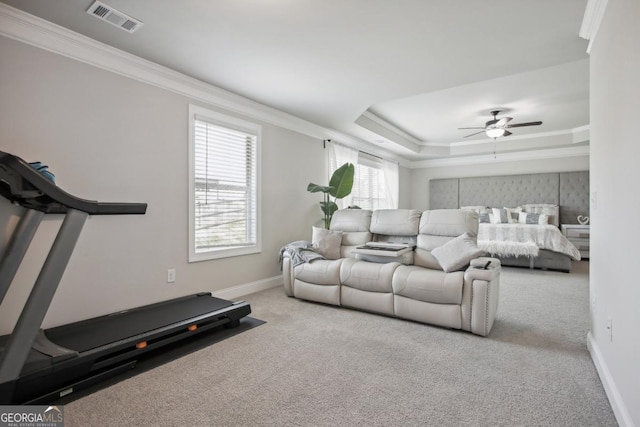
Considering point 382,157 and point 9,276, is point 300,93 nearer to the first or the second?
point 9,276

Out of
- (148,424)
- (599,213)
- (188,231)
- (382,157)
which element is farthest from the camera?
(382,157)

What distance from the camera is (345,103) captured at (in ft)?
13.6

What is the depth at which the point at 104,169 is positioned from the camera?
2717 millimetres

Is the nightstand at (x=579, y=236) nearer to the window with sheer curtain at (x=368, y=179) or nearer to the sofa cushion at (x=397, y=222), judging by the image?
the window with sheer curtain at (x=368, y=179)

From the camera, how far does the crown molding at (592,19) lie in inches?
80.9

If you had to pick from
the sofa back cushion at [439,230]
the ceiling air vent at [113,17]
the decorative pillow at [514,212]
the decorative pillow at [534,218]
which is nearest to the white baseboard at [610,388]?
the sofa back cushion at [439,230]

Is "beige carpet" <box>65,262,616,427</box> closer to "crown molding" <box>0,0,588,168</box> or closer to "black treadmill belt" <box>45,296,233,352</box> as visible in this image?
"black treadmill belt" <box>45,296,233,352</box>

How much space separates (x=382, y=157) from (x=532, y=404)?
19.7ft

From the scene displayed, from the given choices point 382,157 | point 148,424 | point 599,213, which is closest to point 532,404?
point 599,213

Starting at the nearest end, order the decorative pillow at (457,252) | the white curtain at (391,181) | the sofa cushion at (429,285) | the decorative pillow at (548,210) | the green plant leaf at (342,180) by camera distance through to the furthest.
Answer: the sofa cushion at (429,285), the decorative pillow at (457,252), the green plant leaf at (342,180), the decorative pillow at (548,210), the white curtain at (391,181)

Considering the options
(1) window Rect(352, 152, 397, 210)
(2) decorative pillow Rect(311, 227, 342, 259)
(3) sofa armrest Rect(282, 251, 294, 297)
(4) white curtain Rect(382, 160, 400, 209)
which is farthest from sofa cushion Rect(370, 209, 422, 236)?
(4) white curtain Rect(382, 160, 400, 209)

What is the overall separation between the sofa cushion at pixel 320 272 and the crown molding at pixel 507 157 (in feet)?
19.7

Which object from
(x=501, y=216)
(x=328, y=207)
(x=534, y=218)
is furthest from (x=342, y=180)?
(x=534, y=218)

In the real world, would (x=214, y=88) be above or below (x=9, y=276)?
above
